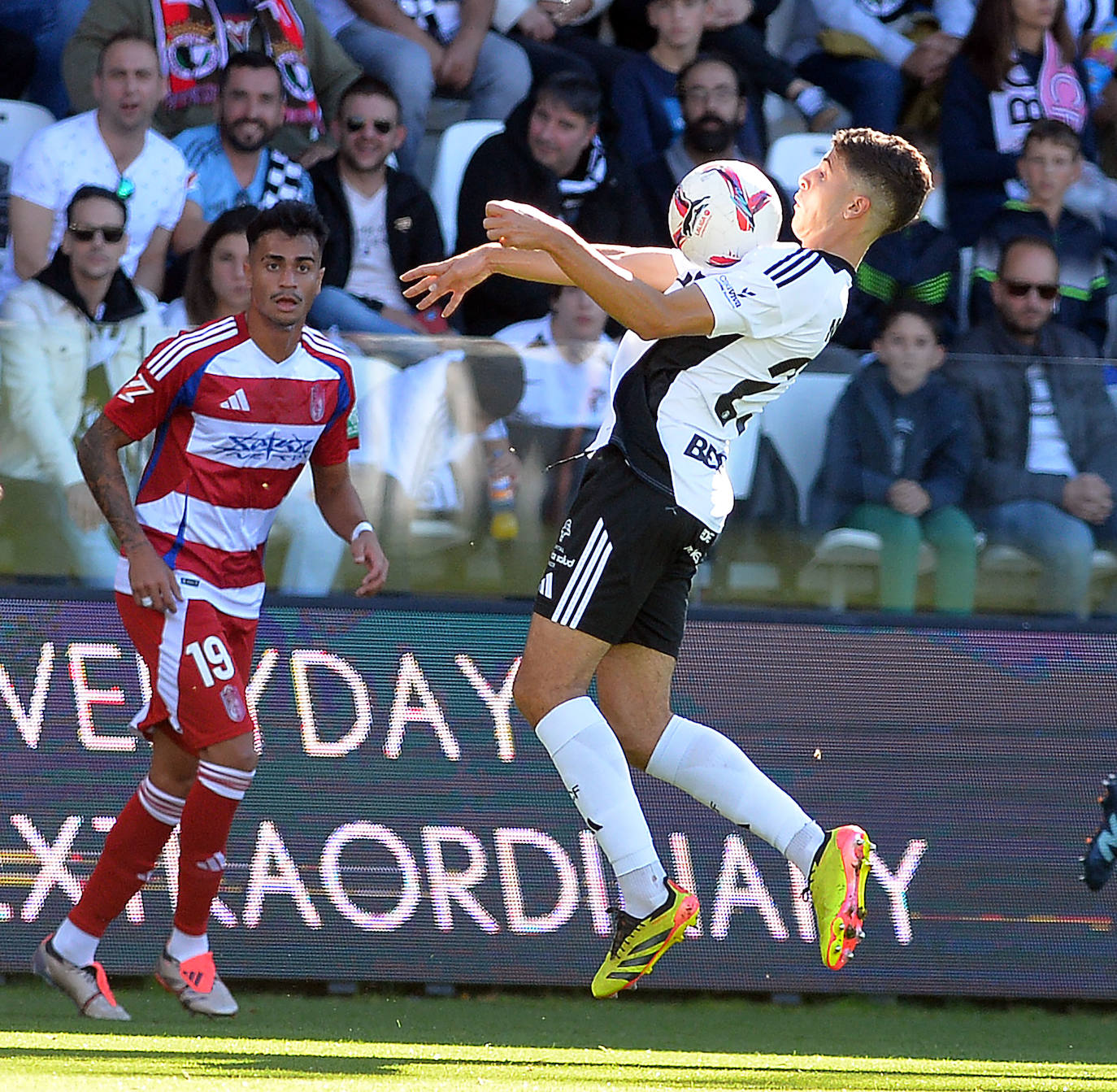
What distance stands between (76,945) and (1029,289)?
4823mm

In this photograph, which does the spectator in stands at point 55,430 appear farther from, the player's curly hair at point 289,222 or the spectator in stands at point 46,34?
the spectator in stands at point 46,34

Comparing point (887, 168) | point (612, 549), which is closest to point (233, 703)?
point (612, 549)

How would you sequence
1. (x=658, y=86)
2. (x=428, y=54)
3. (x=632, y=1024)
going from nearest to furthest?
(x=632, y=1024) < (x=658, y=86) < (x=428, y=54)

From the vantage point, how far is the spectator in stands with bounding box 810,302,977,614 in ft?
20.7

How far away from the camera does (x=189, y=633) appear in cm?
512

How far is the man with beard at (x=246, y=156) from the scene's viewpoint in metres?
8.03

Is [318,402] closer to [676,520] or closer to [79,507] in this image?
[79,507]

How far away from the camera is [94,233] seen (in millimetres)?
7129

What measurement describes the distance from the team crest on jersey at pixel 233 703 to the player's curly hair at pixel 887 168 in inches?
87.6

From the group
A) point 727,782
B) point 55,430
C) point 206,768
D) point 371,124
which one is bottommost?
point 206,768

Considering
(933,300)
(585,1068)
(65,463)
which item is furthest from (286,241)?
(933,300)

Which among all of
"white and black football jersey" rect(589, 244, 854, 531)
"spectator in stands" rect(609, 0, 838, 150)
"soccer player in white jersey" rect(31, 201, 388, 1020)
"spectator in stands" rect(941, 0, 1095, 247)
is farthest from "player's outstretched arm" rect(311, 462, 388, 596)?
"spectator in stands" rect(609, 0, 838, 150)

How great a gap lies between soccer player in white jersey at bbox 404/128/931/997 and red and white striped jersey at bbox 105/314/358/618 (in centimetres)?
98

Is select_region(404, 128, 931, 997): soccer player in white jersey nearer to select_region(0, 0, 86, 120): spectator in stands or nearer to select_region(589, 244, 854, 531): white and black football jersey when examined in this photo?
select_region(589, 244, 854, 531): white and black football jersey
